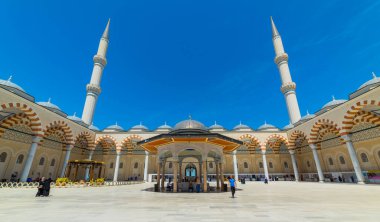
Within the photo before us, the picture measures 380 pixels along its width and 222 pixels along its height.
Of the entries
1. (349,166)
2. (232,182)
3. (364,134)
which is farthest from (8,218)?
(349,166)

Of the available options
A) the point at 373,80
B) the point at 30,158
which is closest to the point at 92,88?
the point at 30,158

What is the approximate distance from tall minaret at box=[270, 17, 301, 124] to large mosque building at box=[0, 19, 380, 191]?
131mm

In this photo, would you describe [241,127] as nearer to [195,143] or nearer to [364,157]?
[364,157]

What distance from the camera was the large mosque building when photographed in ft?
44.1

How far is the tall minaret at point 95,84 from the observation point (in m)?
27.5

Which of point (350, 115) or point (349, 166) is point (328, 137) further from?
point (350, 115)

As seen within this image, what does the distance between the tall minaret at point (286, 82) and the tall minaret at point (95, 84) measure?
96.8 feet

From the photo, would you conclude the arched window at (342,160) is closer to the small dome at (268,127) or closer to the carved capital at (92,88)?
the small dome at (268,127)

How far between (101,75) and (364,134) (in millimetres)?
36279

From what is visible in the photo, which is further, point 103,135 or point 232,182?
point 103,135

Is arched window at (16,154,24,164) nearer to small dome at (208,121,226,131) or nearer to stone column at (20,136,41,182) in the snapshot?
stone column at (20,136,41,182)

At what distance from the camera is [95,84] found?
29.0 metres

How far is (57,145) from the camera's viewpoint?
23625 mm

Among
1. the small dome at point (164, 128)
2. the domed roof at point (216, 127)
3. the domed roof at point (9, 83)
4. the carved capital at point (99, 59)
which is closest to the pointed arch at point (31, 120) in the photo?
the domed roof at point (9, 83)
